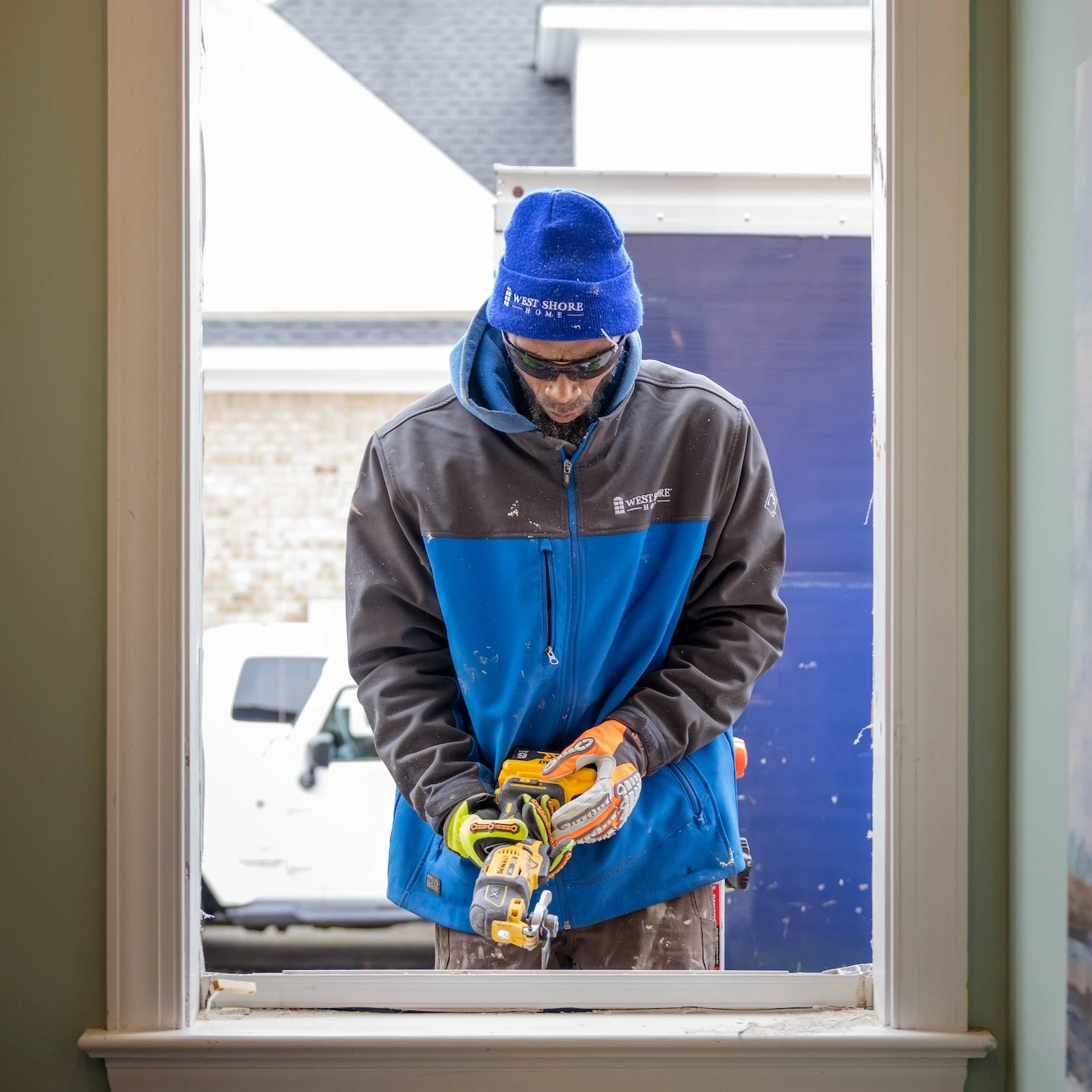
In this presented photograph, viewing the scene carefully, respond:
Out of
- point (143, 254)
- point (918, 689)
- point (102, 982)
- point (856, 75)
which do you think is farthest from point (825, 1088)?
point (856, 75)

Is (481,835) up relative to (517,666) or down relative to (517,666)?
down

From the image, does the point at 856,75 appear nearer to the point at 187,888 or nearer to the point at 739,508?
the point at 739,508

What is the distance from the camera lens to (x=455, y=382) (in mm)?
1815

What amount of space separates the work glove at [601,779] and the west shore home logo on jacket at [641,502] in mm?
373

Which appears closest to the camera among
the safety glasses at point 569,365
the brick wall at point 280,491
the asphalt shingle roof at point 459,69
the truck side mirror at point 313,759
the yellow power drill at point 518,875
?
the yellow power drill at point 518,875

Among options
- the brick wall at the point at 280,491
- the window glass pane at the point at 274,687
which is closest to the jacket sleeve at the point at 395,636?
the window glass pane at the point at 274,687

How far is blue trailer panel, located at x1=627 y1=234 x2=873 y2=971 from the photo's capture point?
2.81 metres

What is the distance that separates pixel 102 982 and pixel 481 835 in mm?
603

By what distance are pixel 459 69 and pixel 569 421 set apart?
32.3ft

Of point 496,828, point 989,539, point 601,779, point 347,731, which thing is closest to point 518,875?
point 496,828

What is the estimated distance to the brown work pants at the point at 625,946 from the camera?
1.85m

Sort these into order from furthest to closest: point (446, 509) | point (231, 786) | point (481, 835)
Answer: point (231, 786)
point (446, 509)
point (481, 835)

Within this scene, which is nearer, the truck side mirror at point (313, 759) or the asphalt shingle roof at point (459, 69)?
the truck side mirror at point (313, 759)

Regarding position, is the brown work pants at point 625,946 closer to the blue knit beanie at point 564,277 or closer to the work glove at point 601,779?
the work glove at point 601,779
